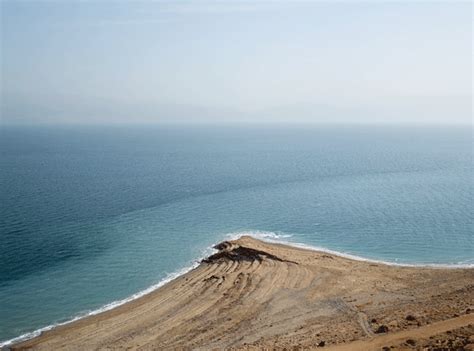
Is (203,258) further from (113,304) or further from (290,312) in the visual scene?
(290,312)

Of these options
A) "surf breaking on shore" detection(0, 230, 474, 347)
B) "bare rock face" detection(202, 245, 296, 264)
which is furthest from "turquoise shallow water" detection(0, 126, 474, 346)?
"bare rock face" detection(202, 245, 296, 264)

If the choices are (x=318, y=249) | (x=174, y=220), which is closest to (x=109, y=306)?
(x=318, y=249)

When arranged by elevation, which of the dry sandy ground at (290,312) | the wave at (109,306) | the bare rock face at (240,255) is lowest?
the wave at (109,306)

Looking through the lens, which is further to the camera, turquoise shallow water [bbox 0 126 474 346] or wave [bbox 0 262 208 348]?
turquoise shallow water [bbox 0 126 474 346]

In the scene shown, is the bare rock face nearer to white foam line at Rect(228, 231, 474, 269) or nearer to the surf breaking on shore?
the surf breaking on shore

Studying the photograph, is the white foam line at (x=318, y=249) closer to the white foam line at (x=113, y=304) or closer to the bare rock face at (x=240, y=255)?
the bare rock face at (x=240, y=255)

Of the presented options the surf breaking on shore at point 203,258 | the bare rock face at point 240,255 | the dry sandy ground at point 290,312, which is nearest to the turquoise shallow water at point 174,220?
the surf breaking on shore at point 203,258

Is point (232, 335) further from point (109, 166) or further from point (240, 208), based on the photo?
point (109, 166)
